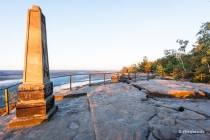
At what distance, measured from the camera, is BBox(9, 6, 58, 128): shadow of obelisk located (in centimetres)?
284

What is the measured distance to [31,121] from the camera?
2.75m

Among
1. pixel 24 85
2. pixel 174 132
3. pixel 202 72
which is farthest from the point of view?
pixel 202 72

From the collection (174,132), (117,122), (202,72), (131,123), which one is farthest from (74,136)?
(202,72)

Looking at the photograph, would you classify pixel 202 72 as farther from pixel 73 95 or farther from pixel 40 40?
pixel 40 40

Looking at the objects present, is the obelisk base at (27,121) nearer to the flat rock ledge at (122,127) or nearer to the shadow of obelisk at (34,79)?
the shadow of obelisk at (34,79)

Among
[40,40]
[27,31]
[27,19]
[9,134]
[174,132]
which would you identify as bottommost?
[9,134]

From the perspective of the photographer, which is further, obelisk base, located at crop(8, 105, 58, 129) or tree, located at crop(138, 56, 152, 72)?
tree, located at crop(138, 56, 152, 72)

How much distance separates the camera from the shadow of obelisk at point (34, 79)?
9.32 ft

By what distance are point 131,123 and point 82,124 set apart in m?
1.07

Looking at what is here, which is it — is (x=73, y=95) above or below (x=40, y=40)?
below

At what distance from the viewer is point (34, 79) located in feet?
9.99

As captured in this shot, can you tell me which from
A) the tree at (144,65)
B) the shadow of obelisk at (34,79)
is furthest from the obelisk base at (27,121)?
the tree at (144,65)

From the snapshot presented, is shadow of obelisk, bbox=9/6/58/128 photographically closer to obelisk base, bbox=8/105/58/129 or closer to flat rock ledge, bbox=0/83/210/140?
obelisk base, bbox=8/105/58/129

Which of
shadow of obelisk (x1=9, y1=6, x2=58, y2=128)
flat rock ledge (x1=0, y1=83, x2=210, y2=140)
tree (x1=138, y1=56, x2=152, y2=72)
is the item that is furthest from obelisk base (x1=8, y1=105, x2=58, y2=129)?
tree (x1=138, y1=56, x2=152, y2=72)
